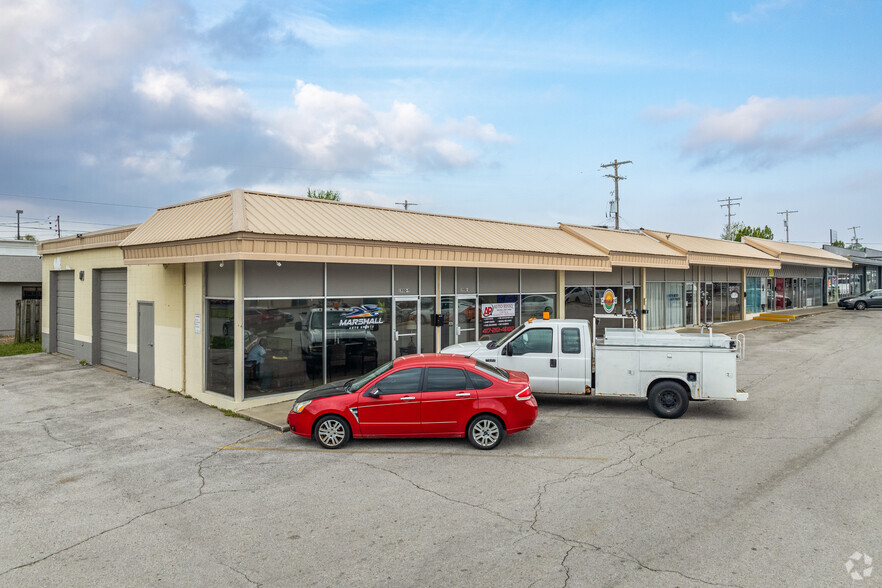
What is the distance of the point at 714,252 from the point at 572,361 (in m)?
22.4

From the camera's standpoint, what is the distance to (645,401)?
1308 centimetres

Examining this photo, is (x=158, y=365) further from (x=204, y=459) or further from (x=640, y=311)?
(x=640, y=311)

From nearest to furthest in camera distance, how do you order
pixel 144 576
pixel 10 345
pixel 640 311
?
pixel 144 576 < pixel 10 345 < pixel 640 311

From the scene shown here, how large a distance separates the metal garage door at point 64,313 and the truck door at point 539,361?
17.3 m

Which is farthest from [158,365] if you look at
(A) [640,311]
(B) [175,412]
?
(A) [640,311]

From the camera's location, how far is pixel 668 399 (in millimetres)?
11273

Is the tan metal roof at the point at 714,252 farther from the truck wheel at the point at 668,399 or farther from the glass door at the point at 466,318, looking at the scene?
the truck wheel at the point at 668,399

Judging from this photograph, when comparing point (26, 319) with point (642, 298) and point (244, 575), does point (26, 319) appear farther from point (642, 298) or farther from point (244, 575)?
point (642, 298)

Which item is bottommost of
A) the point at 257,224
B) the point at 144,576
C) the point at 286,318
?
the point at 144,576

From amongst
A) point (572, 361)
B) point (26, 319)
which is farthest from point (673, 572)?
point (26, 319)

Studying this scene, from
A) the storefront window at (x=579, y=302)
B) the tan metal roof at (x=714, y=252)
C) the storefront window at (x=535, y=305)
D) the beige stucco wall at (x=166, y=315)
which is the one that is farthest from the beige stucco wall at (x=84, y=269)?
the tan metal roof at (x=714, y=252)

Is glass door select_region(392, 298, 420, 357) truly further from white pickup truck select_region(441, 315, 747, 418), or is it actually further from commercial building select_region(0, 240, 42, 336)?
commercial building select_region(0, 240, 42, 336)

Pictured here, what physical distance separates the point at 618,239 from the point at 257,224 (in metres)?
19.2

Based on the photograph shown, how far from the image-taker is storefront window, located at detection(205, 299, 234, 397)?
1245cm
